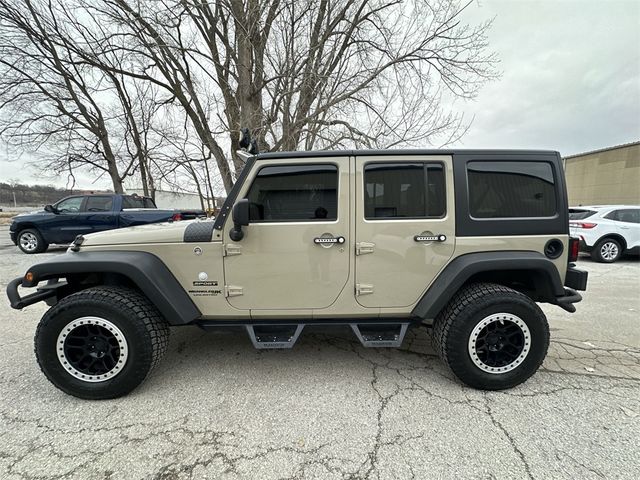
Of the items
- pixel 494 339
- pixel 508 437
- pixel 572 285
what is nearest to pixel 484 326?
pixel 494 339

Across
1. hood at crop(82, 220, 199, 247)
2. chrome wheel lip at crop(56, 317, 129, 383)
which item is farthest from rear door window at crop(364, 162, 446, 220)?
chrome wheel lip at crop(56, 317, 129, 383)

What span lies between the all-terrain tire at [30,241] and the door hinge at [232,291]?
9367mm

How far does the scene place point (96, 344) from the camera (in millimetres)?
2244

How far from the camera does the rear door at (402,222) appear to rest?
7.59 ft

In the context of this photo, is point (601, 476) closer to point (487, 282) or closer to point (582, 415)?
point (582, 415)

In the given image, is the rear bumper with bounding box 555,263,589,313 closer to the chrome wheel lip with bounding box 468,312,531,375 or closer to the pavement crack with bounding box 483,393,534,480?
the chrome wheel lip with bounding box 468,312,531,375

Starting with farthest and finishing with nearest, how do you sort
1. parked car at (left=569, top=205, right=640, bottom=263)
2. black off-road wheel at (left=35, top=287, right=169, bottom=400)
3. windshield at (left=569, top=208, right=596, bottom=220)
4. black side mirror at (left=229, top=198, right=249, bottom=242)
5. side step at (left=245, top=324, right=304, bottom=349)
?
1. windshield at (left=569, top=208, right=596, bottom=220)
2. parked car at (left=569, top=205, right=640, bottom=263)
3. side step at (left=245, top=324, right=304, bottom=349)
4. black off-road wheel at (left=35, top=287, right=169, bottom=400)
5. black side mirror at (left=229, top=198, right=249, bottom=242)

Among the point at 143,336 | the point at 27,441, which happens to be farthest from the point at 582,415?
the point at 27,441

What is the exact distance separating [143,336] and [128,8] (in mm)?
10175

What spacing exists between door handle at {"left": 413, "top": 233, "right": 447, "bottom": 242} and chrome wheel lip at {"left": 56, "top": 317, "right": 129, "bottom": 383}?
2501 millimetres

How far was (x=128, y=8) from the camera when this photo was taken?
793 cm

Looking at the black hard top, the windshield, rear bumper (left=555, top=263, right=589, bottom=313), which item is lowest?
rear bumper (left=555, top=263, right=589, bottom=313)

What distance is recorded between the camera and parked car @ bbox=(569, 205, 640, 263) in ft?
23.3

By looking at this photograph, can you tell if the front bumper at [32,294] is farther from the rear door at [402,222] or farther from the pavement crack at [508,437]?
the pavement crack at [508,437]
